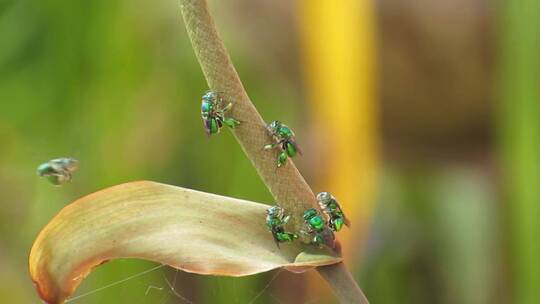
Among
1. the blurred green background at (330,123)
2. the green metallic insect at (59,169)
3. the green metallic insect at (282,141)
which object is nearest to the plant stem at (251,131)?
the green metallic insect at (282,141)

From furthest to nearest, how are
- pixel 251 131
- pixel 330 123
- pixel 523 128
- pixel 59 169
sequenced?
1. pixel 330 123
2. pixel 523 128
3. pixel 59 169
4. pixel 251 131

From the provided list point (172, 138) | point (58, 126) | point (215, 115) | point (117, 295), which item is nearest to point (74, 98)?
point (58, 126)

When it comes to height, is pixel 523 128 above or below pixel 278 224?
above

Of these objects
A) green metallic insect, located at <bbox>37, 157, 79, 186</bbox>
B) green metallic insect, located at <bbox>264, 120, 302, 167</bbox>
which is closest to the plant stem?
green metallic insect, located at <bbox>264, 120, 302, 167</bbox>

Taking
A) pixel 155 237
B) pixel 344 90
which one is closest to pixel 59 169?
pixel 155 237

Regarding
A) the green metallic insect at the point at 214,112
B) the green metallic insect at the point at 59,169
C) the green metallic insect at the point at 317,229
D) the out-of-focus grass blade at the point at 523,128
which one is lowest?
the green metallic insect at the point at 317,229

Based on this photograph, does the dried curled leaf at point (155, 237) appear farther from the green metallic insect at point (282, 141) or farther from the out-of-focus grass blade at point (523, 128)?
the out-of-focus grass blade at point (523, 128)

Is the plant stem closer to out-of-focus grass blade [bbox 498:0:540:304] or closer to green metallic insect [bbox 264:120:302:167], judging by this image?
green metallic insect [bbox 264:120:302:167]

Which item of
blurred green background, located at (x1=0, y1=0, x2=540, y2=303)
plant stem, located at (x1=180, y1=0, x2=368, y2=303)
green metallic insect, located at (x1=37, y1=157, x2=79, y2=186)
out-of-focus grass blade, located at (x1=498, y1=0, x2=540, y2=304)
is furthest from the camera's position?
blurred green background, located at (x1=0, y1=0, x2=540, y2=303)

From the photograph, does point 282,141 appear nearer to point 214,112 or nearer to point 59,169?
point 214,112
